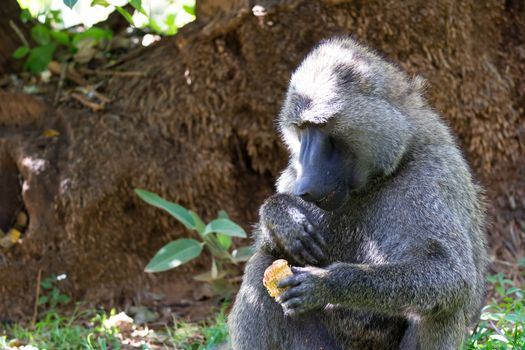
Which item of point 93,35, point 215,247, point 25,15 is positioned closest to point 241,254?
point 215,247

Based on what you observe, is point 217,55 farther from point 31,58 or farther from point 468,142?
point 468,142

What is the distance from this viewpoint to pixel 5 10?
607 cm

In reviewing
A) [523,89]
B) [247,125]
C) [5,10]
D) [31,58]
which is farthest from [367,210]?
[5,10]

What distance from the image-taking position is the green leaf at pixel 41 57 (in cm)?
591

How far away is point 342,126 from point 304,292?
0.70m

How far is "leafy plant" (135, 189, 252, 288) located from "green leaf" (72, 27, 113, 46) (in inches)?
58.2

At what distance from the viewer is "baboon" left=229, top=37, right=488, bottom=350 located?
324 cm

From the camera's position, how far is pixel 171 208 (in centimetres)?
500

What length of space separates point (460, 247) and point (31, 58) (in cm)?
379

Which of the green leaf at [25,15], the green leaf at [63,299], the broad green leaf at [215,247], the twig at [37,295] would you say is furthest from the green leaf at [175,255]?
the green leaf at [25,15]

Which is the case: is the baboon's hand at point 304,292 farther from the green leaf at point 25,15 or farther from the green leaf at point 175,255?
the green leaf at point 25,15

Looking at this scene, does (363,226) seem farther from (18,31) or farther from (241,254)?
(18,31)

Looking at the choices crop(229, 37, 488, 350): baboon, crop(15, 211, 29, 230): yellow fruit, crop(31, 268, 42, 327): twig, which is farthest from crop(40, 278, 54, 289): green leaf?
crop(229, 37, 488, 350): baboon

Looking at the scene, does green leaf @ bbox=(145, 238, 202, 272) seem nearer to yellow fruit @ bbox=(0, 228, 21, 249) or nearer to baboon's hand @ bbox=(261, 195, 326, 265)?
yellow fruit @ bbox=(0, 228, 21, 249)
